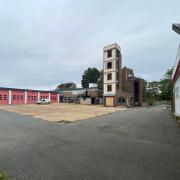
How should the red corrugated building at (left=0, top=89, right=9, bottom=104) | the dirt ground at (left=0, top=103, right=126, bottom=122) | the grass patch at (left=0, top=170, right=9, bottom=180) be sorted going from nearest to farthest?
the grass patch at (left=0, top=170, right=9, bottom=180) < the dirt ground at (left=0, top=103, right=126, bottom=122) < the red corrugated building at (left=0, top=89, right=9, bottom=104)

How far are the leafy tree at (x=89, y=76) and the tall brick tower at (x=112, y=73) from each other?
5337 centimetres

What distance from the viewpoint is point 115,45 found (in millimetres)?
50125

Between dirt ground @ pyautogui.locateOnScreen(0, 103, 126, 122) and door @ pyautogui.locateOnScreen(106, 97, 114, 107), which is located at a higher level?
door @ pyautogui.locateOnScreen(106, 97, 114, 107)

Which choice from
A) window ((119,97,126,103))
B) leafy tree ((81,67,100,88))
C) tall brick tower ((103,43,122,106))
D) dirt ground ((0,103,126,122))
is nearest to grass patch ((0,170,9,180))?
dirt ground ((0,103,126,122))

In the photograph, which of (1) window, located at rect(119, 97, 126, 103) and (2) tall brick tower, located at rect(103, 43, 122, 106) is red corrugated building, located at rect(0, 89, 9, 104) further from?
(1) window, located at rect(119, 97, 126, 103)

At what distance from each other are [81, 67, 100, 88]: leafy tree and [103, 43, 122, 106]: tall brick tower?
2101 inches

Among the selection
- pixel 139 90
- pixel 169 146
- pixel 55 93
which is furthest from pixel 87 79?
pixel 169 146

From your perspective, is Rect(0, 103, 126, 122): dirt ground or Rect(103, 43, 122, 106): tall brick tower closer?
Rect(0, 103, 126, 122): dirt ground

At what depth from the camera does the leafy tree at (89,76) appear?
105875 millimetres

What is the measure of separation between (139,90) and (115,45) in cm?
1910

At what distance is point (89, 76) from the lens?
106750 millimetres

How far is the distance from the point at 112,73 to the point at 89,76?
5704 centimetres

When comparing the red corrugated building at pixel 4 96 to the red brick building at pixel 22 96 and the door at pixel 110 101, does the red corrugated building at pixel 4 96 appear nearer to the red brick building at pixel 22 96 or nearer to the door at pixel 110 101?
the red brick building at pixel 22 96

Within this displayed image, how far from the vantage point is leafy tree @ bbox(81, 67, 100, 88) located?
10588cm
